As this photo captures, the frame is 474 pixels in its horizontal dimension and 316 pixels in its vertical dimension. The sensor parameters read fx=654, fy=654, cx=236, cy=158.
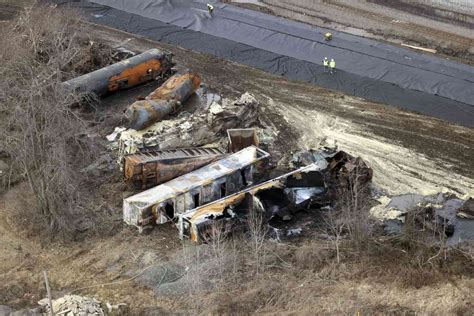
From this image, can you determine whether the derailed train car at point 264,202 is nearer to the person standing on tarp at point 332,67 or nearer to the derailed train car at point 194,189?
the derailed train car at point 194,189

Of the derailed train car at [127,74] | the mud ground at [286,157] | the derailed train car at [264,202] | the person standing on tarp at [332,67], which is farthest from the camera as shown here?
the person standing on tarp at [332,67]

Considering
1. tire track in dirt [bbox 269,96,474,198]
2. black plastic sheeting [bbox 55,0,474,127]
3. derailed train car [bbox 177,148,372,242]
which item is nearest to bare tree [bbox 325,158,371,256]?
derailed train car [bbox 177,148,372,242]

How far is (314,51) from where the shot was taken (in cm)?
2919

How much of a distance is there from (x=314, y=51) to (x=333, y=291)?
1489 cm

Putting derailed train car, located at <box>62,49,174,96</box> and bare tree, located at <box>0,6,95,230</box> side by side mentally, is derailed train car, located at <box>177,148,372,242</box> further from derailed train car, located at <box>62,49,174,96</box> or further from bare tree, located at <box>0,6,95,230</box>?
derailed train car, located at <box>62,49,174,96</box>

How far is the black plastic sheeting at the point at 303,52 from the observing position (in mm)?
26422

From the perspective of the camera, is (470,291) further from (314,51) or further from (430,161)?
(314,51)

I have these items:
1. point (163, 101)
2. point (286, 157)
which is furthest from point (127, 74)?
point (286, 157)

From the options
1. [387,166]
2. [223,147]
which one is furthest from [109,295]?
[387,166]

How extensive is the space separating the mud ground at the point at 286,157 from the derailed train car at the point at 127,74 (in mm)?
563

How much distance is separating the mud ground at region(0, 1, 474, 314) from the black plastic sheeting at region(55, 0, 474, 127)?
2.41 ft

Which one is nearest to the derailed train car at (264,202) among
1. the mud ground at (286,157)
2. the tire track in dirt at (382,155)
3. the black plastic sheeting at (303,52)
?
the mud ground at (286,157)

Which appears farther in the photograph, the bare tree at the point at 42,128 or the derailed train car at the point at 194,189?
the derailed train car at the point at 194,189

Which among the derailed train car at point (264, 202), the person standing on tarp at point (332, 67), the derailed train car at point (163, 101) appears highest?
the person standing on tarp at point (332, 67)
